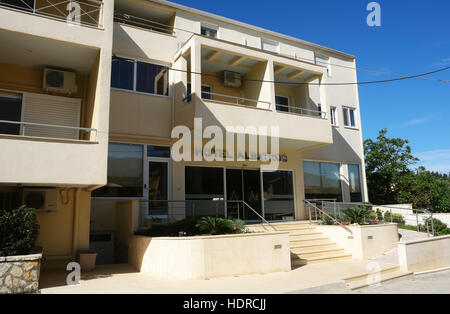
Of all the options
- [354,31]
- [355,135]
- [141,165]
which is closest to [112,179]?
[141,165]

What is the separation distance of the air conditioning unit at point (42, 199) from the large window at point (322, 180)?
10.9 meters

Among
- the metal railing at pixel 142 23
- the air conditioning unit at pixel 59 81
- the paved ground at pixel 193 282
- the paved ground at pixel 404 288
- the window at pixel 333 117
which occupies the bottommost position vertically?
the paved ground at pixel 404 288

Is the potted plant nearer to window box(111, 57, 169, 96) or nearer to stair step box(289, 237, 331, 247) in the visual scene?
window box(111, 57, 169, 96)

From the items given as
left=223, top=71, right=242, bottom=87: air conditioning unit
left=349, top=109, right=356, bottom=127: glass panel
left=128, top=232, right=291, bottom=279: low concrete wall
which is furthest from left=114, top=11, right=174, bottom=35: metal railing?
left=349, top=109, right=356, bottom=127: glass panel

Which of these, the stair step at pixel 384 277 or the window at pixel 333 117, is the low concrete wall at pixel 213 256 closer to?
the stair step at pixel 384 277

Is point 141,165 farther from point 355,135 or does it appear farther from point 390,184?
point 390,184

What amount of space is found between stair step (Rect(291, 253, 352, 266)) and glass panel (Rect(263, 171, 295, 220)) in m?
3.87

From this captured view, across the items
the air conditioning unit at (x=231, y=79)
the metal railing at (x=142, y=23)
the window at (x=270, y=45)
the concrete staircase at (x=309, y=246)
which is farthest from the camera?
the window at (x=270, y=45)

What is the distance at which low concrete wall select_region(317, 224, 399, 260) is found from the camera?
11664 mm

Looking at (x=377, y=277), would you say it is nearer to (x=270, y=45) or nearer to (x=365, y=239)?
(x=365, y=239)

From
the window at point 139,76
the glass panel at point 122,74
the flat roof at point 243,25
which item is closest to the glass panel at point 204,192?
the window at point 139,76

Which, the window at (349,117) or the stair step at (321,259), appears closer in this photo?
the stair step at (321,259)

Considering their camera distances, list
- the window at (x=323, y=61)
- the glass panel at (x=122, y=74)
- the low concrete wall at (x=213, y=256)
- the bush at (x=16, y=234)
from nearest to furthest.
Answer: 1. the bush at (x=16, y=234)
2. the low concrete wall at (x=213, y=256)
3. the glass panel at (x=122, y=74)
4. the window at (x=323, y=61)

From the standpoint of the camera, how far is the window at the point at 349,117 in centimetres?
1848
